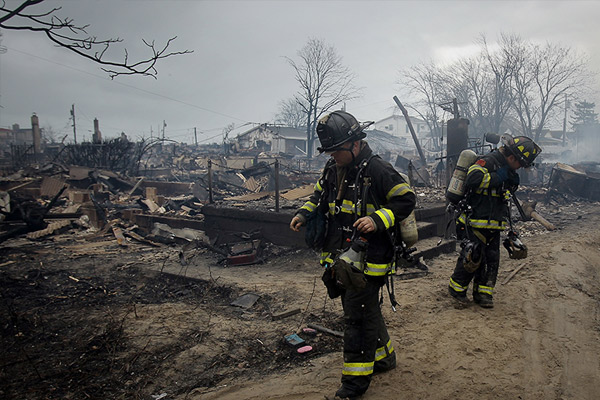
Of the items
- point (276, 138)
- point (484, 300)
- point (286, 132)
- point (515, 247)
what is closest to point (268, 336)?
point (484, 300)

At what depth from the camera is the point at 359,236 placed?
297cm

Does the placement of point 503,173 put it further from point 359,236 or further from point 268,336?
point 268,336

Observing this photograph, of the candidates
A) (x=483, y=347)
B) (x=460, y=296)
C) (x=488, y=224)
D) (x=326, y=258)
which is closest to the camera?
(x=326, y=258)

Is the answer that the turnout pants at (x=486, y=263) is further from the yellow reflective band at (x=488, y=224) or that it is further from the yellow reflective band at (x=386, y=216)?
the yellow reflective band at (x=386, y=216)

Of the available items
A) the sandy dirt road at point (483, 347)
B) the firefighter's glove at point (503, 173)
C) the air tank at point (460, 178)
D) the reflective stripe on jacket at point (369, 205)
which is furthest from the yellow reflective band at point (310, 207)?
the firefighter's glove at point (503, 173)

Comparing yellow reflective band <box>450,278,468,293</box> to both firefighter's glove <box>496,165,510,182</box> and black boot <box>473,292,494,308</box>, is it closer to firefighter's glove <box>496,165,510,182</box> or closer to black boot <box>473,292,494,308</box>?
black boot <box>473,292,494,308</box>

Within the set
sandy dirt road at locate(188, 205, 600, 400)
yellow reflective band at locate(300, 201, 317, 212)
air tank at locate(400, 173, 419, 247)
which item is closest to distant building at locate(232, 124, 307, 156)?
sandy dirt road at locate(188, 205, 600, 400)

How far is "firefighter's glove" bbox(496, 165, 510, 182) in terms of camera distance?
15.1 ft

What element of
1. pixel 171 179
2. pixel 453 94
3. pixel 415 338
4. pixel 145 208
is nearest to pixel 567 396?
pixel 415 338

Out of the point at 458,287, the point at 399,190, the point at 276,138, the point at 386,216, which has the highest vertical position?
the point at 276,138

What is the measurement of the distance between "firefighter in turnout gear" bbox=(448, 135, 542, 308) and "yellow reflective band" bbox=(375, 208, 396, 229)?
2196 mm

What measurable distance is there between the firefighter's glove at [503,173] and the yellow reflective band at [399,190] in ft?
7.40

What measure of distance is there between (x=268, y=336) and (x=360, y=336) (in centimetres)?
152

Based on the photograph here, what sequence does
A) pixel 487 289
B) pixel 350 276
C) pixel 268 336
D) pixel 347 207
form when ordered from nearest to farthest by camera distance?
pixel 350 276
pixel 347 207
pixel 268 336
pixel 487 289
